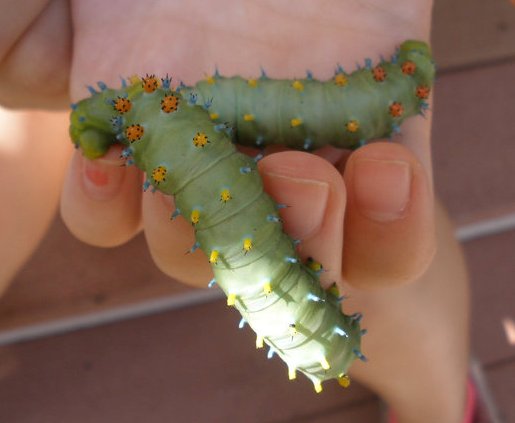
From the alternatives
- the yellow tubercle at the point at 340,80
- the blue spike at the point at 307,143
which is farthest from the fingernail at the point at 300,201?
the yellow tubercle at the point at 340,80

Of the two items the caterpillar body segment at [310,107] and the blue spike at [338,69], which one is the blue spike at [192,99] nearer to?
the caterpillar body segment at [310,107]

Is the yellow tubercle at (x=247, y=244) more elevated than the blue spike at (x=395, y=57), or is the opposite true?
the blue spike at (x=395, y=57)

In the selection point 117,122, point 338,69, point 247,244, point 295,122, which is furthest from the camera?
point 338,69

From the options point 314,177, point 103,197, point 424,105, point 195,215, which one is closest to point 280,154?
point 314,177

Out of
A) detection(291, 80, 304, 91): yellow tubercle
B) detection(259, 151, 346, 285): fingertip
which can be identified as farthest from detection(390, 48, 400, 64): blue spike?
detection(259, 151, 346, 285): fingertip

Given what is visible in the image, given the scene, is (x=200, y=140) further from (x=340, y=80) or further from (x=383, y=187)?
(x=340, y=80)

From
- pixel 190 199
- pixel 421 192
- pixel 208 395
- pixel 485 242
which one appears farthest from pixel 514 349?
pixel 190 199

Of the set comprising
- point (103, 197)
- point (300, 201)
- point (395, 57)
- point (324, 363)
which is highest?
point (395, 57)
